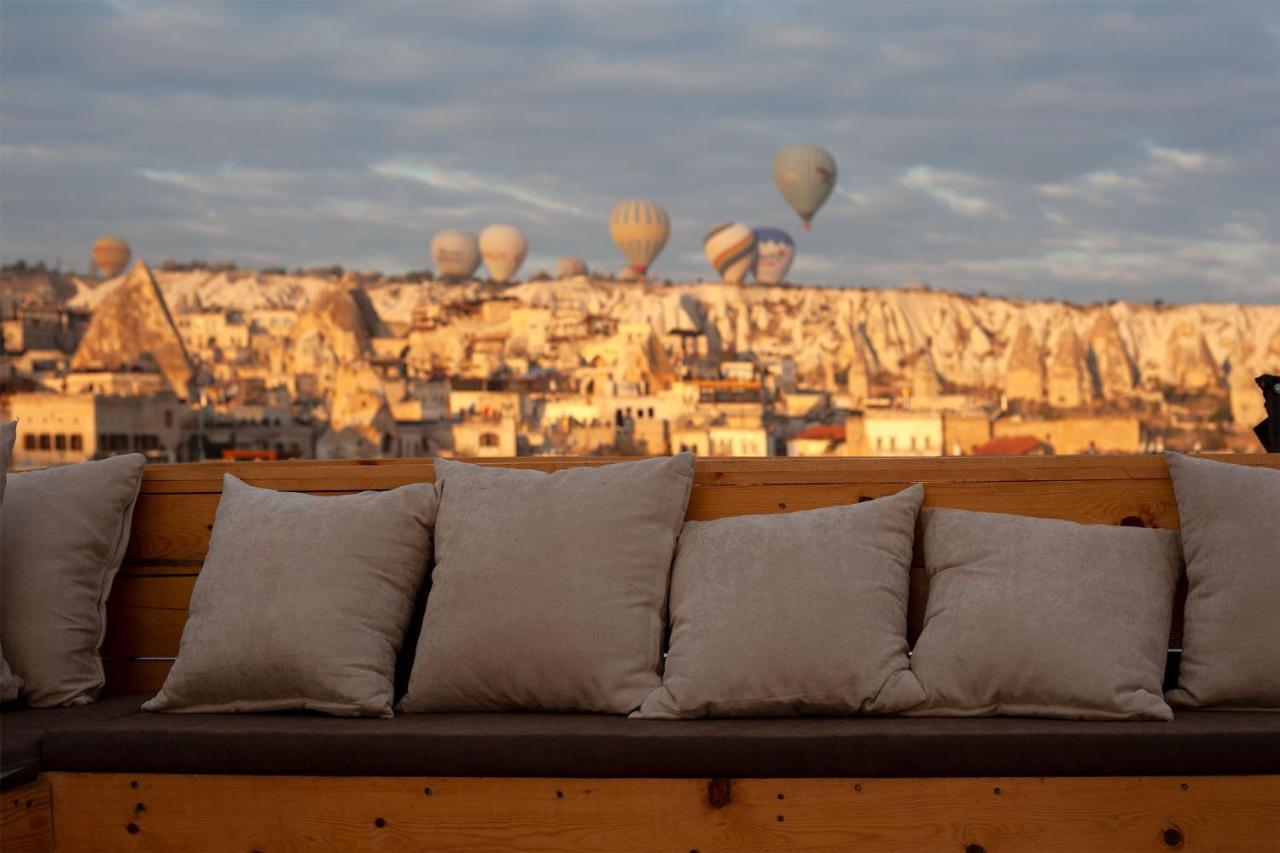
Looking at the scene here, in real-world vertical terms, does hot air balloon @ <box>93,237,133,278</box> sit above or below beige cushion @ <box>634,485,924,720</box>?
above

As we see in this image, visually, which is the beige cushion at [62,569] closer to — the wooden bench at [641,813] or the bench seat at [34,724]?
the bench seat at [34,724]

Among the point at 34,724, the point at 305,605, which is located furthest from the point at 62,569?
the point at 305,605

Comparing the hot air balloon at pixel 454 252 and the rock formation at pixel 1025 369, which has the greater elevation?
the hot air balloon at pixel 454 252

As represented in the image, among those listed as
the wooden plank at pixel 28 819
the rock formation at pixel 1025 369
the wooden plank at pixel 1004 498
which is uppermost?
the rock formation at pixel 1025 369

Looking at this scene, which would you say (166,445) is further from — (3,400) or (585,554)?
(585,554)

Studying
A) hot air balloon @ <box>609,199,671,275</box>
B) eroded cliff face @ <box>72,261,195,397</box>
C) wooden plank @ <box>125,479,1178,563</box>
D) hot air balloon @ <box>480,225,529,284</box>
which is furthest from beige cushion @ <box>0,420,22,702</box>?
hot air balloon @ <box>480,225,529,284</box>

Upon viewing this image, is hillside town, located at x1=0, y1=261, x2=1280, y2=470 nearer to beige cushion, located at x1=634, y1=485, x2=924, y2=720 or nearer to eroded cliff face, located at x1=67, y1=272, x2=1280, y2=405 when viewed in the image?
eroded cliff face, located at x1=67, y1=272, x2=1280, y2=405

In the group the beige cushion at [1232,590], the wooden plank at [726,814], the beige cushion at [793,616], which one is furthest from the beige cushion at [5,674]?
the beige cushion at [1232,590]
